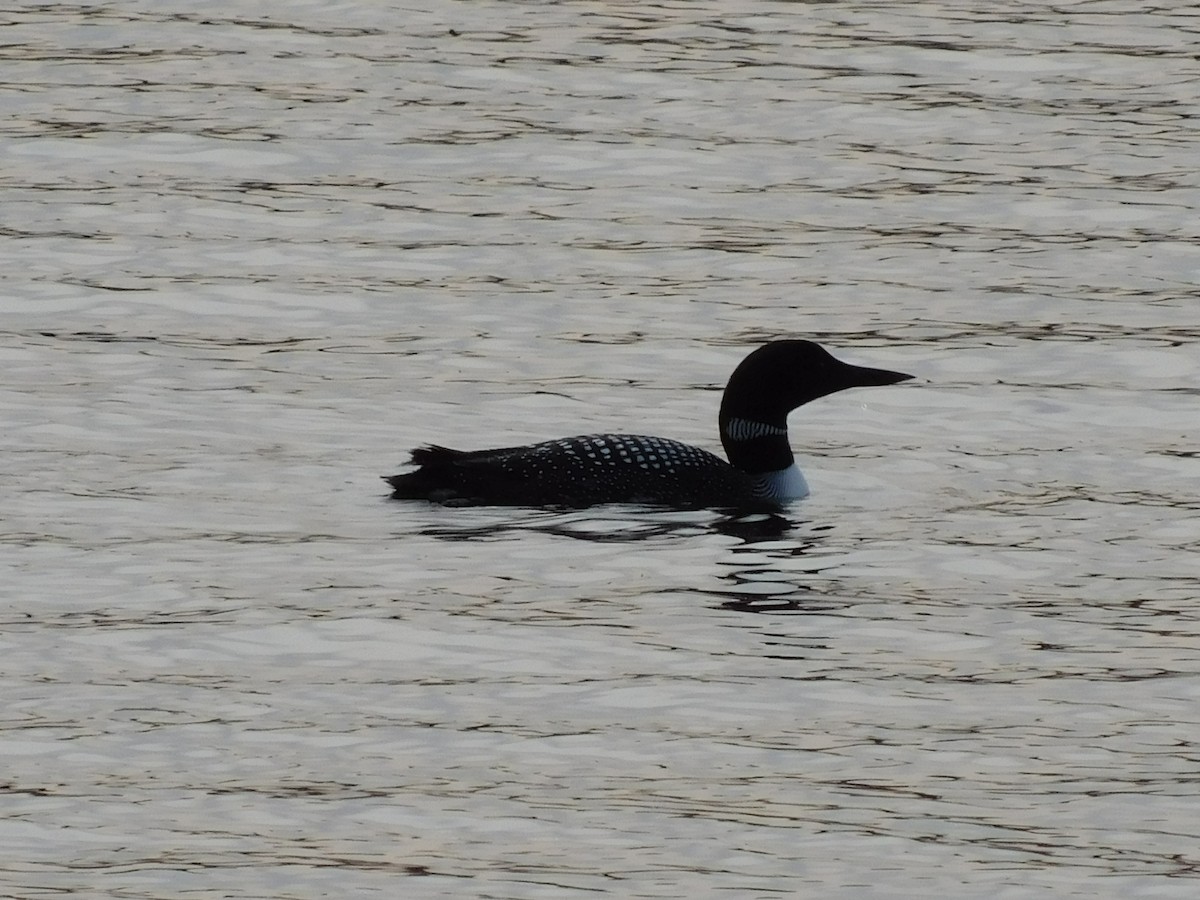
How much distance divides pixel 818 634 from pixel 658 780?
159 cm

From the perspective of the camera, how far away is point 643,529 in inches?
369

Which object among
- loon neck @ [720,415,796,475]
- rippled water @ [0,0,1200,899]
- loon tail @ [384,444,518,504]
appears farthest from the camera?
loon neck @ [720,415,796,475]

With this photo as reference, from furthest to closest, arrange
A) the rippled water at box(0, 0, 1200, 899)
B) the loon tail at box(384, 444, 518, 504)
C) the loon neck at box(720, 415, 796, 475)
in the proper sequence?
the loon neck at box(720, 415, 796, 475) → the loon tail at box(384, 444, 518, 504) → the rippled water at box(0, 0, 1200, 899)

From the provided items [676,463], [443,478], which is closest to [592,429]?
[676,463]

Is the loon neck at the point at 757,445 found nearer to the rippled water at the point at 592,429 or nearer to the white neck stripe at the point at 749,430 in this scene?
the white neck stripe at the point at 749,430

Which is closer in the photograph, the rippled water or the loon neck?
the rippled water

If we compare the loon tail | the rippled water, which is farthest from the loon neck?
the loon tail

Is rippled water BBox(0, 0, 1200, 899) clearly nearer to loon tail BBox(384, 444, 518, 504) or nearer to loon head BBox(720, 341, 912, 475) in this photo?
loon tail BBox(384, 444, 518, 504)

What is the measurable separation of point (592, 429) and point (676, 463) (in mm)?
1226

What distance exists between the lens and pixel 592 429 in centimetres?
1087

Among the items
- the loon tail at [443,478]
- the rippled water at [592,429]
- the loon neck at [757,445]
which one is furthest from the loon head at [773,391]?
the loon tail at [443,478]

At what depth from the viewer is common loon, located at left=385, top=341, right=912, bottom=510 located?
9.50m

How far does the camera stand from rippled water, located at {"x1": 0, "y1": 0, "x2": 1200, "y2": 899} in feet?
20.3

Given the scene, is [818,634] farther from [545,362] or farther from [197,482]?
[545,362]
